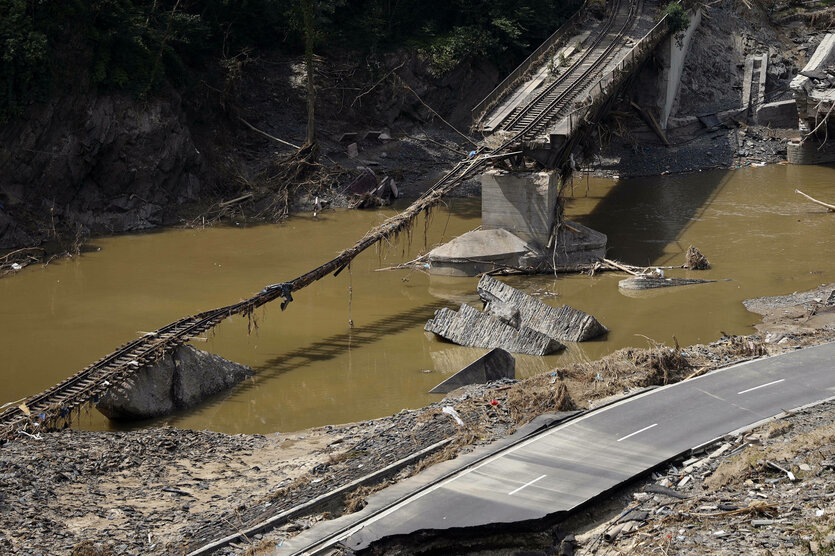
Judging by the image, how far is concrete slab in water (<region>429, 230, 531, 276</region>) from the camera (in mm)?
35969

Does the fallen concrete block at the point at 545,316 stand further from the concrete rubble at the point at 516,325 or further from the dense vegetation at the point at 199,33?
the dense vegetation at the point at 199,33

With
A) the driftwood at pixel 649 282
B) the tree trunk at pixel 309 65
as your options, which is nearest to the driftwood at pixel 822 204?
the driftwood at pixel 649 282

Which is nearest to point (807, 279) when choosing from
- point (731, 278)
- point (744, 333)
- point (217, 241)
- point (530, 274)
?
point (731, 278)

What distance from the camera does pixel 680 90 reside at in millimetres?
56469

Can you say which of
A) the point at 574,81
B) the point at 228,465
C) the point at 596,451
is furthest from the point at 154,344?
the point at 574,81

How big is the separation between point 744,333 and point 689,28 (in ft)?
104

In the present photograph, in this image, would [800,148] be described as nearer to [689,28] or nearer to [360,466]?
[689,28]

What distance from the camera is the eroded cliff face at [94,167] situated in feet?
133

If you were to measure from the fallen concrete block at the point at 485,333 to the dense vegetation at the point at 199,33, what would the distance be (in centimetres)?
2112

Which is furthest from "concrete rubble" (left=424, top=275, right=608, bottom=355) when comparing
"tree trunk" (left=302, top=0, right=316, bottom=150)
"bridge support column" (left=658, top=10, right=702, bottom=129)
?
"bridge support column" (left=658, top=10, right=702, bottom=129)

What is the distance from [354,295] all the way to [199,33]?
65.3 ft

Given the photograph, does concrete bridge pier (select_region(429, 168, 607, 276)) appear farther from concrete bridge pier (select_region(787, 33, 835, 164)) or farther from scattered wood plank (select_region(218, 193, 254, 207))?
concrete bridge pier (select_region(787, 33, 835, 164))

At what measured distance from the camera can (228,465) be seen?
20938 mm

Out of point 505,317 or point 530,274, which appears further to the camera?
point 530,274
